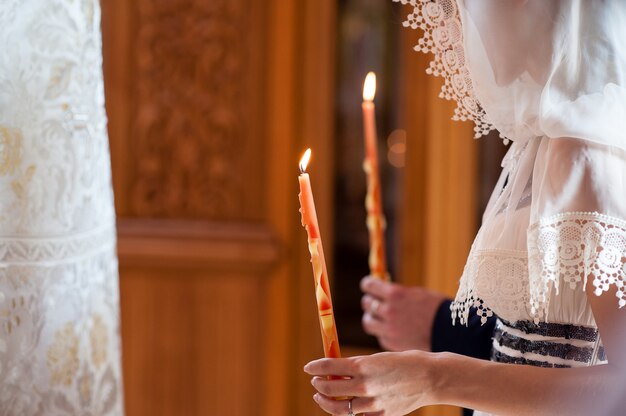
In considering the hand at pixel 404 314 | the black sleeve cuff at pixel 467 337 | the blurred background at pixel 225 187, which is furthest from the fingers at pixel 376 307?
the blurred background at pixel 225 187

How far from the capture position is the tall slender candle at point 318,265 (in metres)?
0.74

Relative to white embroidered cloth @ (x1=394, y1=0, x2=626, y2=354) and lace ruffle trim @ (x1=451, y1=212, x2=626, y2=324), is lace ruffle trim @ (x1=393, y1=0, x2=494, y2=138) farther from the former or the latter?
lace ruffle trim @ (x1=451, y1=212, x2=626, y2=324)

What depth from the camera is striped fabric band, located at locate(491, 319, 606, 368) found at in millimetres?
946

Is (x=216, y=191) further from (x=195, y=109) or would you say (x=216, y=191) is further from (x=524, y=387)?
(x=524, y=387)

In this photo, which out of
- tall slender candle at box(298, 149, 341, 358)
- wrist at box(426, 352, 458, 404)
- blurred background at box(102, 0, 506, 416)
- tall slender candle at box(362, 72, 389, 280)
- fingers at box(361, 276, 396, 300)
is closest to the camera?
tall slender candle at box(298, 149, 341, 358)

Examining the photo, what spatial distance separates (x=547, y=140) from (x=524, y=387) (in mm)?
301

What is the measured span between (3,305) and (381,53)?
77.4 inches

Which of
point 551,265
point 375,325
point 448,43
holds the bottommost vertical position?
point 375,325

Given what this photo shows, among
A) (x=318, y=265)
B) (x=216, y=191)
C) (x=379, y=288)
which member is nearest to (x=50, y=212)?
(x=318, y=265)

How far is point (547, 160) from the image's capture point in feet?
2.93

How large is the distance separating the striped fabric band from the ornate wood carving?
1.53 m

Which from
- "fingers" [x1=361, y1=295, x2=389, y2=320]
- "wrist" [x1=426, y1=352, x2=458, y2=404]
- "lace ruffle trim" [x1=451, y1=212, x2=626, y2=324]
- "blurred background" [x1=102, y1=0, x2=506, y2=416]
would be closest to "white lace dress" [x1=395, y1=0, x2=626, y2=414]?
"lace ruffle trim" [x1=451, y1=212, x2=626, y2=324]

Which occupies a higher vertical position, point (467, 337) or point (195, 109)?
point (195, 109)

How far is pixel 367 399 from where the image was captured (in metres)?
0.81
